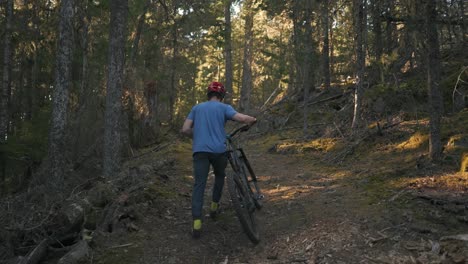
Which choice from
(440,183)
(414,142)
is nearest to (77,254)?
(440,183)

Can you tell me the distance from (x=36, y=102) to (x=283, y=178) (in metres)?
17.3

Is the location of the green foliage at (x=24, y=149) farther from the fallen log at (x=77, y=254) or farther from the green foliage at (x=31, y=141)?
the fallen log at (x=77, y=254)

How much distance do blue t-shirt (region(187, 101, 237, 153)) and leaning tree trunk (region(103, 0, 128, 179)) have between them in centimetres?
549

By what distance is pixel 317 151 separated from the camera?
11438mm

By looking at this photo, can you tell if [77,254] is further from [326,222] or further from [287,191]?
[287,191]

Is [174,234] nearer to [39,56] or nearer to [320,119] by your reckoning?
[320,119]

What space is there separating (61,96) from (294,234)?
7.92 metres

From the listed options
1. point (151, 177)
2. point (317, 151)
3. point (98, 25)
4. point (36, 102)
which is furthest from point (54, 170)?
point (36, 102)

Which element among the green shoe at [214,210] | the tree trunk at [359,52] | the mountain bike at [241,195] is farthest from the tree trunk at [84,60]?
the mountain bike at [241,195]

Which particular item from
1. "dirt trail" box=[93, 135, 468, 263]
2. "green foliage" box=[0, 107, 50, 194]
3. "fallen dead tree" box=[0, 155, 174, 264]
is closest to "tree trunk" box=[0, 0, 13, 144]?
"green foliage" box=[0, 107, 50, 194]

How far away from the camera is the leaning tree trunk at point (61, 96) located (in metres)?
10.5

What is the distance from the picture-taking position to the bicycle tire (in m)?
5.09

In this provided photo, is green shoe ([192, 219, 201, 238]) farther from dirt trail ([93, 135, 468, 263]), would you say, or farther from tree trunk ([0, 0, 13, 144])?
tree trunk ([0, 0, 13, 144])

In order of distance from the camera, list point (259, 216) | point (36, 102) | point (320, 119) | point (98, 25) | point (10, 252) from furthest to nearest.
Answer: point (36, 102) → point (98, 25) → point (320, 119) → point (259, 216) → point (10, 252)
